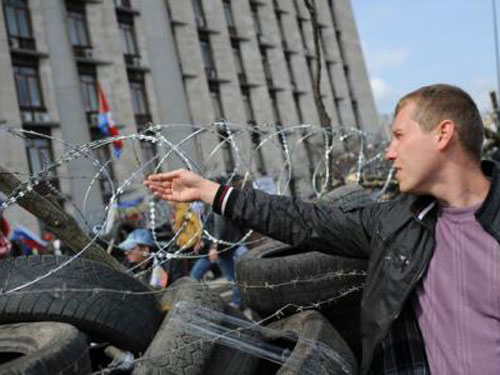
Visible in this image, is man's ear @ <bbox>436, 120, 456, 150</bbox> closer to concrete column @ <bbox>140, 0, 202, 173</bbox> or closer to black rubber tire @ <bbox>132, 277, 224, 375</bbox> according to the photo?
black rubber tire @ <bbox>132, 277, 224, 375</bbox>

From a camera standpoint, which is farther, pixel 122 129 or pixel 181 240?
pixel 122 129

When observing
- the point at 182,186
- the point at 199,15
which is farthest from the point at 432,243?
the point at 199,15

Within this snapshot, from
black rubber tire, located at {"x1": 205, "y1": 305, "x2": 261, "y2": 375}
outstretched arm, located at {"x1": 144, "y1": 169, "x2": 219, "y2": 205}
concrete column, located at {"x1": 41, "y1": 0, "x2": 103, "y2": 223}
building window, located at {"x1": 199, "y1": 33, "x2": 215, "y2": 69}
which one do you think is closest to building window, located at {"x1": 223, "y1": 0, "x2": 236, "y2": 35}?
building window, located at {"x1": 199, "y1": 33, "x2": 215, "y2": 69}

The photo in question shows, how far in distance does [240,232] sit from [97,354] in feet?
15.9

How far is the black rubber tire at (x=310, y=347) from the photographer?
3.35 meters

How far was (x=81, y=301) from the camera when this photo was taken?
10.4 feet

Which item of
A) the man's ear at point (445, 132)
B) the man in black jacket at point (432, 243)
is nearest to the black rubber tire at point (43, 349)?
the man in black jacket at point (432, 243)

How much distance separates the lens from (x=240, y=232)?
836 cm

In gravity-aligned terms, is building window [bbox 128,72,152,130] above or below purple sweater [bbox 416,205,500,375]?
above

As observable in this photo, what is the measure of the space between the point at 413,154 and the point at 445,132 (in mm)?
138

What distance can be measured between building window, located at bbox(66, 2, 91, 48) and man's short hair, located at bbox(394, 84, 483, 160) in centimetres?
2794

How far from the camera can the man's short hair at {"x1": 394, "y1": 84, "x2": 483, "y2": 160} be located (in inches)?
83.2

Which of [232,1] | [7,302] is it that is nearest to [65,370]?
[7,302]

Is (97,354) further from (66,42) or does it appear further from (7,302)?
(66,42)
